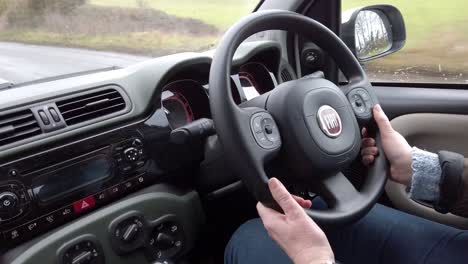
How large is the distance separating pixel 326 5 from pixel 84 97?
1185mm

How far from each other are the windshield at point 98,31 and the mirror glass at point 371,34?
473 mm

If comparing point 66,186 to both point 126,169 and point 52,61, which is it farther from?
point 52,61

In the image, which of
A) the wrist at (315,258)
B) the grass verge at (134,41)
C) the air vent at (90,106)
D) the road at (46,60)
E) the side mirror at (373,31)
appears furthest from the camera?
the side mirror at (373,31)

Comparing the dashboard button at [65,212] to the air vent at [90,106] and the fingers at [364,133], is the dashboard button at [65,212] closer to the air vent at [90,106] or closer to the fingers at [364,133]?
the air vent at [90,106]

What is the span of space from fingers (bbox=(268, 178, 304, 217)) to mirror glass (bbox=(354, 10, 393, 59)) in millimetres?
1270

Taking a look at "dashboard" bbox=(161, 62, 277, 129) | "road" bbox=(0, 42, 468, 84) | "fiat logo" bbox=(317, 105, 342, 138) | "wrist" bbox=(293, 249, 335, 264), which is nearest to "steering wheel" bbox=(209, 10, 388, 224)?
"fiat logo" bbox=(317, 105, 342, 138)

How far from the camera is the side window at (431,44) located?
6.82 ft

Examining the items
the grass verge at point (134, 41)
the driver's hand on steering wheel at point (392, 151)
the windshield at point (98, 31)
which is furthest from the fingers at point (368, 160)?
the grass verge at point (134, 41)

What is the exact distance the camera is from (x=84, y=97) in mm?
1481

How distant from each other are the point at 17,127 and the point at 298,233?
752mm

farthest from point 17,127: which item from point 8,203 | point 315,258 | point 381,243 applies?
point 381,243

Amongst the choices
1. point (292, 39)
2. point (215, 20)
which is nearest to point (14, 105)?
point (215, 20)

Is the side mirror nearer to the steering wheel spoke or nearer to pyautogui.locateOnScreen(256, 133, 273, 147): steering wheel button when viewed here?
the steering wheel spoke

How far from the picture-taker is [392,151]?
5.04 feet
